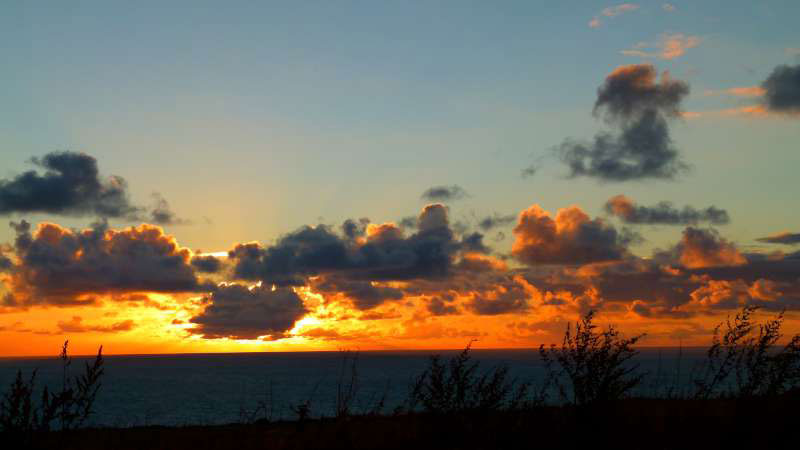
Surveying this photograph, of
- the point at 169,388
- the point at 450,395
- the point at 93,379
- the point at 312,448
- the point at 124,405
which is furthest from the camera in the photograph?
the point at 169,388

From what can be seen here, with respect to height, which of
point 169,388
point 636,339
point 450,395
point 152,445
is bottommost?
point 169,388

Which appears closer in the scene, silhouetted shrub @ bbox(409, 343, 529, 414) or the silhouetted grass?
the silhouetted grass

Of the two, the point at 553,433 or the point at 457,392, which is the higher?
the point at 457,392

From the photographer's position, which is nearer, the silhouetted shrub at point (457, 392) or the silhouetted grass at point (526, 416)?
the silhouetted grass at point (526, 416)

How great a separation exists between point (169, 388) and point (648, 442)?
204 metres

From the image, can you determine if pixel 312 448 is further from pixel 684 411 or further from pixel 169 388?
pixel 169 388

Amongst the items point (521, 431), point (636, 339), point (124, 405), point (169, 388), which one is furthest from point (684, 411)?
point (169, 388)

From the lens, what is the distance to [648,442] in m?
8.94

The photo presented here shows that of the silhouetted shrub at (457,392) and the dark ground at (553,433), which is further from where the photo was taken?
the silhouetted shrub at (457,392)

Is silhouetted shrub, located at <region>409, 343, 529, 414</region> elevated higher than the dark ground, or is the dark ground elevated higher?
silhouetted shrub, located at <region>409, 343, 529, 414</region>

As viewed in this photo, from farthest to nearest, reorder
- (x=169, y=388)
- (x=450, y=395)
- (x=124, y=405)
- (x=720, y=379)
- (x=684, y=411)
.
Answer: (x=169, y=388) < (x=124, y=405) < (x=720, y=379) < (x=684, y=411) < (x=450, y=395)

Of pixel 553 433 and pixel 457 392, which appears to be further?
pixel 457 392

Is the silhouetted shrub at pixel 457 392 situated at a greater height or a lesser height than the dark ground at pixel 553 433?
greater

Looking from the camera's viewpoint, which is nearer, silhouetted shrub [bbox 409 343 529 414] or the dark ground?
the dark ground
